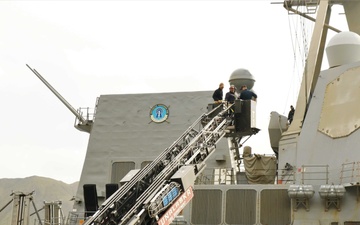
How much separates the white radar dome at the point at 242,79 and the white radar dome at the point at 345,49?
3.54 meters

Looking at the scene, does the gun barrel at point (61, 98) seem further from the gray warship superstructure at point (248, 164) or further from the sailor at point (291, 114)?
the sailor at point (291, 114)

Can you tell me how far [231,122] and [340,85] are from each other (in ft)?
8.92

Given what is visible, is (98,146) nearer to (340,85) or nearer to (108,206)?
(340,85)

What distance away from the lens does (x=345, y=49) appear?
612 inches

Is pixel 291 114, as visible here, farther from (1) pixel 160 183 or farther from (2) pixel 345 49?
(1) pixel 160 183

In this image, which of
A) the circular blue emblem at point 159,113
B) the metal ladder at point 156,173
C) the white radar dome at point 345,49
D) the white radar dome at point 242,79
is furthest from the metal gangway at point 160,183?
the circular blue emblem at point 159,113

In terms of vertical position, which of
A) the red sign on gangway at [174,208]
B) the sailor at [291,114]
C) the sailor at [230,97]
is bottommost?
the red sign on gangway at [174,208]

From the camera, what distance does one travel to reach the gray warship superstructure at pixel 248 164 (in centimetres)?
1147

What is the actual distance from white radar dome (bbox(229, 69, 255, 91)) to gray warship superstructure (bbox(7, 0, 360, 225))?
3cm

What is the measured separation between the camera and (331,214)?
45.1 ft

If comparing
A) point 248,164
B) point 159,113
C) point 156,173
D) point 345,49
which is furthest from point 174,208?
point 159,113

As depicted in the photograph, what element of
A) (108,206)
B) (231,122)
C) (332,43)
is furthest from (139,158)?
(108,206)

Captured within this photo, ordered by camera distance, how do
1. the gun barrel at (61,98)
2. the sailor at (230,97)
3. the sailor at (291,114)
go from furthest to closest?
the gun barrel at (61,98), the sailor at (291,114), the sailor at (230,97)

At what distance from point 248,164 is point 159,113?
428 centimetres
